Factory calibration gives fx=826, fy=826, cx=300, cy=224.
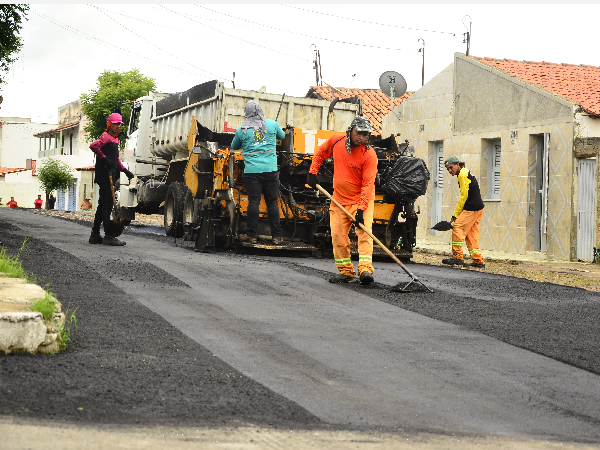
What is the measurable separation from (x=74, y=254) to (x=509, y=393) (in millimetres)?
6577

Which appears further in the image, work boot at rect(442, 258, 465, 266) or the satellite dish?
the satellite dish

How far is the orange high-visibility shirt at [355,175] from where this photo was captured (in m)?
9.56

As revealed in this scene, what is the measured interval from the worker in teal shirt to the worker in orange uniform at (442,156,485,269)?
3194 millimetres

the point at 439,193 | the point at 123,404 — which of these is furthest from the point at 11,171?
the point at 123,404

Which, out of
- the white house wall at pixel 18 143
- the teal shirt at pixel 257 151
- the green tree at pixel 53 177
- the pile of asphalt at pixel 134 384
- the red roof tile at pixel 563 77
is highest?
the white house wall at pixel 18 143

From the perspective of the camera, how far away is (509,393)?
5.21m

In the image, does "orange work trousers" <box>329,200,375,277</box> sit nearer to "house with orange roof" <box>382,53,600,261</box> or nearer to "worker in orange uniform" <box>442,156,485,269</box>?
"worker in orange uniform" <box>442,156,485,269</box>

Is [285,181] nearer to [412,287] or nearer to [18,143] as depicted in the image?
[412,287]

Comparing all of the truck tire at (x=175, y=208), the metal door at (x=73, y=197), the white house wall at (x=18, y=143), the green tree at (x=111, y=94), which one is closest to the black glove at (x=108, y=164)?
the truck tire at (x=175, y=208)

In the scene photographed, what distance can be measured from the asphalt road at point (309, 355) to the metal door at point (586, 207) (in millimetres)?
7061

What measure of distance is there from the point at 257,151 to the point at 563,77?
1064 centimetres

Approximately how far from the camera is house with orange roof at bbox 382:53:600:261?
16672mm

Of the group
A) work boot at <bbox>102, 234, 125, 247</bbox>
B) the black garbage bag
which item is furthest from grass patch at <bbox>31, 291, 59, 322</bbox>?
the black garbage bag

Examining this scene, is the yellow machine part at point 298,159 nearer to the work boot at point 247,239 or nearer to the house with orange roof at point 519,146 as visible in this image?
the work boot at point 247,239
